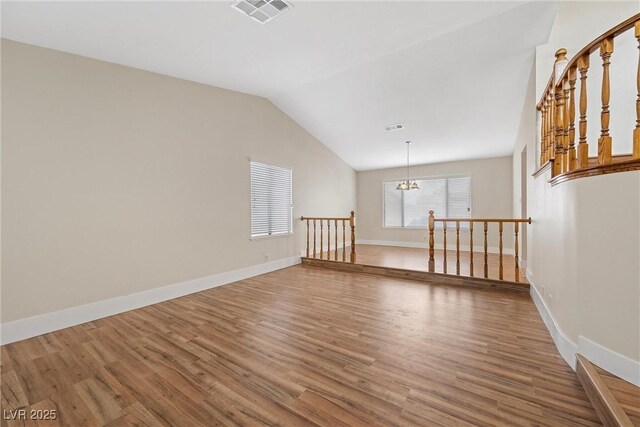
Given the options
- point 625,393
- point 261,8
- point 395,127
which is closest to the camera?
point 625,393

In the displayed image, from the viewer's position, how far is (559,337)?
2188mm

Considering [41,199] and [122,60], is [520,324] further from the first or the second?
[122,60]

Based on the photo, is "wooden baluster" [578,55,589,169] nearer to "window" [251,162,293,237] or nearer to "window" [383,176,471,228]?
"window" [251,162,293,237]

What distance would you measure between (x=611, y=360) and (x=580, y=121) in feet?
5.17

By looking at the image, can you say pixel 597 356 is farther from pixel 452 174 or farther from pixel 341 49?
pixel 452 174

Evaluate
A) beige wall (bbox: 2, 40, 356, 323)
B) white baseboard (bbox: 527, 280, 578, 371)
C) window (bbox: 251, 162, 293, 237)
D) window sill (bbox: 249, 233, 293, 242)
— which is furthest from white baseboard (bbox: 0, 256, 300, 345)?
white baseboard (bbox: 527, 280, 578, 371)

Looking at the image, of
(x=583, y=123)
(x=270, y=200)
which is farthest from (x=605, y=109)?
(x=270, y=200)

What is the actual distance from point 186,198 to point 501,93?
5205 millimetres

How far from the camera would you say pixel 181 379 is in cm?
190

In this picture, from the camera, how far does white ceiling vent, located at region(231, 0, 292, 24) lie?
2.55 metres

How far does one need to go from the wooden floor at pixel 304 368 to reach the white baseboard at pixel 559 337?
65 millimetres

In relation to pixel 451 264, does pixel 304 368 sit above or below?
below

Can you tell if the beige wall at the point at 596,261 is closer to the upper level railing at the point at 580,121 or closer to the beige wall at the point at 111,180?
the upper level railing at the point at 580,121

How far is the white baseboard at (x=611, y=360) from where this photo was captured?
154 cm
